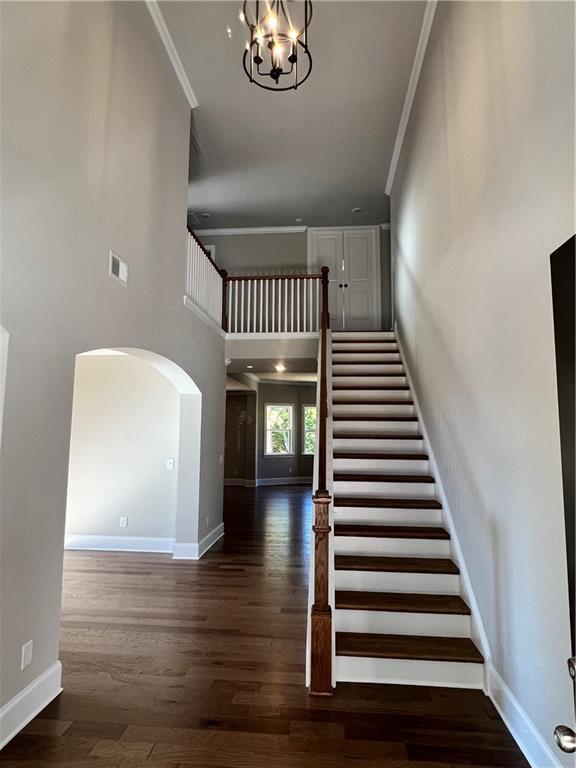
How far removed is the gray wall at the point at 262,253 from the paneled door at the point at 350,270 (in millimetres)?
246

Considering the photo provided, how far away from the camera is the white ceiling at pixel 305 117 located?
3982mm

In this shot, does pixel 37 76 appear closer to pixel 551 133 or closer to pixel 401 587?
pixel 551 133

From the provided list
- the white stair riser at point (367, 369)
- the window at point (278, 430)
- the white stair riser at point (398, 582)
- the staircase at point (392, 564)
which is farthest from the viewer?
the window at point (278, 430)

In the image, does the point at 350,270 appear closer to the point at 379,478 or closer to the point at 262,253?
the point at 262,253

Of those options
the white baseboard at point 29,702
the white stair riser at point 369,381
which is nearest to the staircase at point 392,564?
the white stair riser at point 369,381

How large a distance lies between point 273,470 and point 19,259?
10.3 m

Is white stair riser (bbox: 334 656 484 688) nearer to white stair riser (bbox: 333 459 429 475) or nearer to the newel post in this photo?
the newel post

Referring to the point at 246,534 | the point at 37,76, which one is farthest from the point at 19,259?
the point at 246,534

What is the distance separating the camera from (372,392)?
517 cm

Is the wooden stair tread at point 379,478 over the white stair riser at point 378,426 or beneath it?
beneath

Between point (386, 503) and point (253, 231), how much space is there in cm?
621

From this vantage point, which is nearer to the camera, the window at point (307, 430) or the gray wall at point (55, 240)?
the gray wall at point (55, 240)

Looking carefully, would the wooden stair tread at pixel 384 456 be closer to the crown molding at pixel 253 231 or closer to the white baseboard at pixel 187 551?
the white baseboard at pixel 187 551

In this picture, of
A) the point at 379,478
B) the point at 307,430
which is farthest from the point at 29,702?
the point at 307,430
